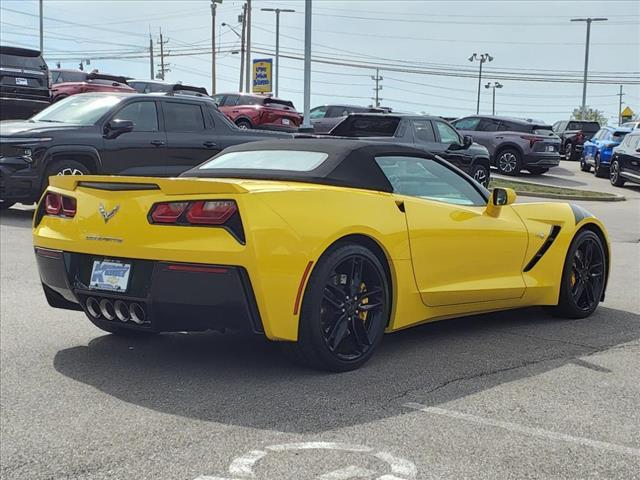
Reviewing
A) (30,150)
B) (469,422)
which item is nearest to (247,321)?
(469,422)

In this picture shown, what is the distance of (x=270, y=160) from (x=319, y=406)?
1.92 metres

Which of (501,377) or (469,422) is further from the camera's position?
(501,377)

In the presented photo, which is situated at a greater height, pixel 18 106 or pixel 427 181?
pixel 18 106

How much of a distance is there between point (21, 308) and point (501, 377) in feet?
12.4

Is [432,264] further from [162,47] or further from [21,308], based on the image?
[162,47]

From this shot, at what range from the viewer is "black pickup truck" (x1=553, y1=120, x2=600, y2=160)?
37.2 metres

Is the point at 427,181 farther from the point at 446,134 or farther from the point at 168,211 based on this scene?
the point at 446,134

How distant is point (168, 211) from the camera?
14.5ft

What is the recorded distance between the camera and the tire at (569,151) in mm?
37697

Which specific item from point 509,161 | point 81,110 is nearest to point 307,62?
point 509,161

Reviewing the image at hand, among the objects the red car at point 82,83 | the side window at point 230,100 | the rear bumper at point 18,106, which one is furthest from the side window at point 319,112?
the rear bumper at point 18,106

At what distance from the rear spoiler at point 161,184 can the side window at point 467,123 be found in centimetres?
2277

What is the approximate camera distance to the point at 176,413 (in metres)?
4.03

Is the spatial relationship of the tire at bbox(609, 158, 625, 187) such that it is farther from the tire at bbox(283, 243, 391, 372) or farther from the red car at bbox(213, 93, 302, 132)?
the tire at bbox(283, 243, 391, 372)
